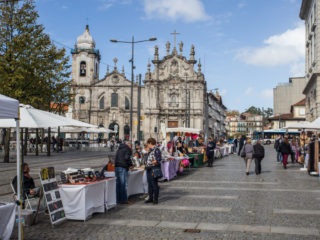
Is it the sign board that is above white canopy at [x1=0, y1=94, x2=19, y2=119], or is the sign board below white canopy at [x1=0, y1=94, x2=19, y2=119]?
below

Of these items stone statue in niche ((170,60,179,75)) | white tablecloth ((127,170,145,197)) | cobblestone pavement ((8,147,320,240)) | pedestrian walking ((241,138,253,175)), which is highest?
stone statue in niche ((170,60,179,75))

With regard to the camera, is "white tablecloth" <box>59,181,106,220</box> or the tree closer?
"white tablecloth" <box>59,181,106,220</box>

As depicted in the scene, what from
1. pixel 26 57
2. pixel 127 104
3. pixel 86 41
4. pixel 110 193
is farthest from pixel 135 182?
pixel 86 41

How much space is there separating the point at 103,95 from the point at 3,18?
42.7m

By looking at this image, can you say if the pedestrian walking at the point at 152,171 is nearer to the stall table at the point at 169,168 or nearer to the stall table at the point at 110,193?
the stall table at the point at 110,193

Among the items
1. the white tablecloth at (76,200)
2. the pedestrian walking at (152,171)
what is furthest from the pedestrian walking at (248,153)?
the white tablecloth at (76,200)

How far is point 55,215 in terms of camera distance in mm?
6883

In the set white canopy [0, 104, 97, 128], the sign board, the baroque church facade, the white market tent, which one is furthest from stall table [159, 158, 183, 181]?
the baroque church facade

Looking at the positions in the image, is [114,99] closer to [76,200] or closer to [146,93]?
[146,93]

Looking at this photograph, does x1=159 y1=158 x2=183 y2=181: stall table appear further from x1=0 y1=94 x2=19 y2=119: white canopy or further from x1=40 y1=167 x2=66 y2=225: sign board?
x1=0 y1=94 x2=19 y2=119: white canopy

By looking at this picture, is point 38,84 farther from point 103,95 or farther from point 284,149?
point 103,95

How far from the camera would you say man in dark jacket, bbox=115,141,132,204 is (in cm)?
892

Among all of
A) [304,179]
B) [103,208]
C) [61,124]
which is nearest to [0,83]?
[61,124]

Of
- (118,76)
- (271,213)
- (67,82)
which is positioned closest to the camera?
(271,213)
